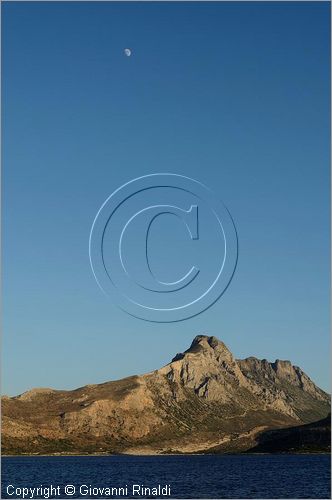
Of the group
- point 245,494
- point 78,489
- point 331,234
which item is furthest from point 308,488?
point 331,234

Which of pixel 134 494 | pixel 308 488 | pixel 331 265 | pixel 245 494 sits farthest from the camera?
pixel 308 488

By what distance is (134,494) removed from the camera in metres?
122

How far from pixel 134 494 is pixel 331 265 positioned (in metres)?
82.8

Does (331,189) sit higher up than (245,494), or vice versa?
(331,189)

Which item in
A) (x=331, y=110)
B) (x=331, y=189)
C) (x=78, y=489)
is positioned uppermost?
(x=331, y=110)

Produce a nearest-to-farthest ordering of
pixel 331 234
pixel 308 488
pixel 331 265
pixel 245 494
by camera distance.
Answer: pixel 331 265, pixel 331 234, pixel 245 494, pixel 308 488

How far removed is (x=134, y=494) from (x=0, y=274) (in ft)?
253

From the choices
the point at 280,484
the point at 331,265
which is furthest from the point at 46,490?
the point at 331,265

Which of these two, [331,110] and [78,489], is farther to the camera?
[78,489]

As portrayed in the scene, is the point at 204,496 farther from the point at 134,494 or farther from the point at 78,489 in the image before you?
the point at 78,489

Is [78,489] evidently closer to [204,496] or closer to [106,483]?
[106,483]

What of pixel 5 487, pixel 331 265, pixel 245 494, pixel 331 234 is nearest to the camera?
pixel 331 265

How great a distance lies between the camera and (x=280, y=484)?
143625 mm

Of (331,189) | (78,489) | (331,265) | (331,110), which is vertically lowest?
(78,489)
